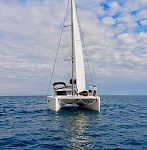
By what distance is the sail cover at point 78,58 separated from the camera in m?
28.4

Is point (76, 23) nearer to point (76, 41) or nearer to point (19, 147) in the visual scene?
point (76, 41)

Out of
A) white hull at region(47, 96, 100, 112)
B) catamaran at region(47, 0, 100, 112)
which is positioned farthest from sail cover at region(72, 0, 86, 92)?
A: white hull at region(47, 96, 100, 112)

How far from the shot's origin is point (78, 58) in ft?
95.2

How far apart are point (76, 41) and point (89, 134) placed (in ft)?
54.4

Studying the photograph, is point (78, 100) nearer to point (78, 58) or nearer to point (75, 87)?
point (75, 87)

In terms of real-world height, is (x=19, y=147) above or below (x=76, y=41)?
below

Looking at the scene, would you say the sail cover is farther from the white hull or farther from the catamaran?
the white hull

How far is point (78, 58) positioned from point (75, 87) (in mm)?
3588

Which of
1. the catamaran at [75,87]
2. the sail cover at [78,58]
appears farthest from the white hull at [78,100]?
the sail cover at [78,58]

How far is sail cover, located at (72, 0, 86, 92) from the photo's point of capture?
28.4 metres

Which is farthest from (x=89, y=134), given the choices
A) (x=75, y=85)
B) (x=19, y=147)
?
(x=75, y=85)

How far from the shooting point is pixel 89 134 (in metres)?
14.6

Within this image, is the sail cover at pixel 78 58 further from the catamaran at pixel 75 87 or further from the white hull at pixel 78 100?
the white hull at pixel 78 100

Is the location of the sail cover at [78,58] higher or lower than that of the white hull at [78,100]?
higher
